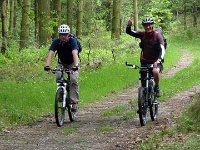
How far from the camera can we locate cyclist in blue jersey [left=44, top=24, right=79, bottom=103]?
10.9m

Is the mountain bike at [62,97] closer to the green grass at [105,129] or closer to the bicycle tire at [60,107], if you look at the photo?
the bicycle tire at [60,107]

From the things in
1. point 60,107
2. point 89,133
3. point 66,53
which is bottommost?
point 89,133

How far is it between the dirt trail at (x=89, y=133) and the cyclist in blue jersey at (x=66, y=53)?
0.96m

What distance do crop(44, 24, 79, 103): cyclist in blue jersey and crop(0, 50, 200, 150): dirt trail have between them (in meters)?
0.96

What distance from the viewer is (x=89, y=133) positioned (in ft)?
32.1

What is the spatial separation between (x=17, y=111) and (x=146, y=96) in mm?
3384

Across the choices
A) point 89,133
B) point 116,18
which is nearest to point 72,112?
point 89,133

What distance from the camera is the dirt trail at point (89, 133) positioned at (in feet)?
28.1

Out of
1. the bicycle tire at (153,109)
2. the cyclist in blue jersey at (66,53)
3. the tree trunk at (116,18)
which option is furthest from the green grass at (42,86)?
the tree trunk at (116,18)

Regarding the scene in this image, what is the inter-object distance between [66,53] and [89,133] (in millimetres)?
2408

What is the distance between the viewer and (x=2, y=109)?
460 inches

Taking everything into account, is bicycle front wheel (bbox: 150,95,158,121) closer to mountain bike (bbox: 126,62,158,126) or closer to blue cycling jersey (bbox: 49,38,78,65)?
mountain bike (bbox: 126,62,158,126)

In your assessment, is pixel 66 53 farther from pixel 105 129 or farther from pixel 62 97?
pixel 105 129

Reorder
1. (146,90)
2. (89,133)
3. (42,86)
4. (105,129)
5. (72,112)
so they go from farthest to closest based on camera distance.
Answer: (42,86), (72,112), (146,90), (105,129), (89,133)
